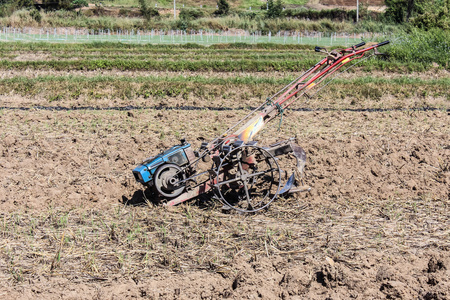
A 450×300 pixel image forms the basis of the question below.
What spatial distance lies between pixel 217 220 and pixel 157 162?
974mm

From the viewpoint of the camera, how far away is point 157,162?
232 inches

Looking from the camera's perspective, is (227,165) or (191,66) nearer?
(227,165)

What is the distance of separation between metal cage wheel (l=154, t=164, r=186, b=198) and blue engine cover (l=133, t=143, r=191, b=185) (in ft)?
0.21

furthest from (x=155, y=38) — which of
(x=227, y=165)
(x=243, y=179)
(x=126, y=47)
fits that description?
(x=243, y=179)

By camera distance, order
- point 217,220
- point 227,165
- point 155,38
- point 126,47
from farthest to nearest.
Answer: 1. point 155,38
2. point 126,47
3. point 227,165
4. point 217,220

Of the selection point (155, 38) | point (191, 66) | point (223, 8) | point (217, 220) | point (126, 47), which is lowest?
point (217, 220)

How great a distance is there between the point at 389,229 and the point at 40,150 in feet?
18.9

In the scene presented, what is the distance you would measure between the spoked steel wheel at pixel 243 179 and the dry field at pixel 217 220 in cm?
21

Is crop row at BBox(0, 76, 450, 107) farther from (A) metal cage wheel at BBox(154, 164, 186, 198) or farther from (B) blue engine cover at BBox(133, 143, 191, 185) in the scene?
(A) metal cage wheel at BBox(154, 164, 186, 198)

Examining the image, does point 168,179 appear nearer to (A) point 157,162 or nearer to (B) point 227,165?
(A) point 157,162

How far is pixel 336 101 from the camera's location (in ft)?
45.0

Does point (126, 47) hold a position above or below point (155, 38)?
below

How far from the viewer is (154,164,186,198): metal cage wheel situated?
5863mm

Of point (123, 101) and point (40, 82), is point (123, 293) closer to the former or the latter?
point (123, 101)
